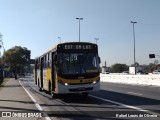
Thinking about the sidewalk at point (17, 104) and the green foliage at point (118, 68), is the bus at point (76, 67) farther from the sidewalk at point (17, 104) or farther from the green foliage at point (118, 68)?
the green foliage at point (118, 68)

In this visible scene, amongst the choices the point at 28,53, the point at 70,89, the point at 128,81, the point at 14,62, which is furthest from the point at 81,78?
the point at 28,53

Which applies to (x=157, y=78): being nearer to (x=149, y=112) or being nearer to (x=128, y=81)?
(x=128, y=81)

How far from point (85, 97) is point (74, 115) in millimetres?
8293

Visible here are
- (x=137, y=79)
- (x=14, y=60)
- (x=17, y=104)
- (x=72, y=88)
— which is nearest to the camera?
(x=17, y=104)

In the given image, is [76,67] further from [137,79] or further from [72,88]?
[137,79]

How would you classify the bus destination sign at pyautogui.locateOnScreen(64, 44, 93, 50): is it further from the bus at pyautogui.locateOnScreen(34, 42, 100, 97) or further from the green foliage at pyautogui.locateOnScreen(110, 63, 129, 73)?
the green foliage at pyautogui.locateOnScreen(110, 63, 129, 73)

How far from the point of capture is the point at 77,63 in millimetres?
19969

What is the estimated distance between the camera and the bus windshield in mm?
19859

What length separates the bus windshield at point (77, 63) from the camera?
19859mm

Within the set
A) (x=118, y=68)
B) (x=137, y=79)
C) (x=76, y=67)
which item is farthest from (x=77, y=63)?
(x=118, y=68)

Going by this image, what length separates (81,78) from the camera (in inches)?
777

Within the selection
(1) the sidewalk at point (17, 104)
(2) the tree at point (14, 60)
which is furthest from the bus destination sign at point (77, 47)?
(2) the tree at point (14, 60)

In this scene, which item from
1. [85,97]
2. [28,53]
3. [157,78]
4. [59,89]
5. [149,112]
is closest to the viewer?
[149,112]

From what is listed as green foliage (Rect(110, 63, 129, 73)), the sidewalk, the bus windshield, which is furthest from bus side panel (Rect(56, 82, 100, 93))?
green foliage (Rect(110, 63, 129, 73))
